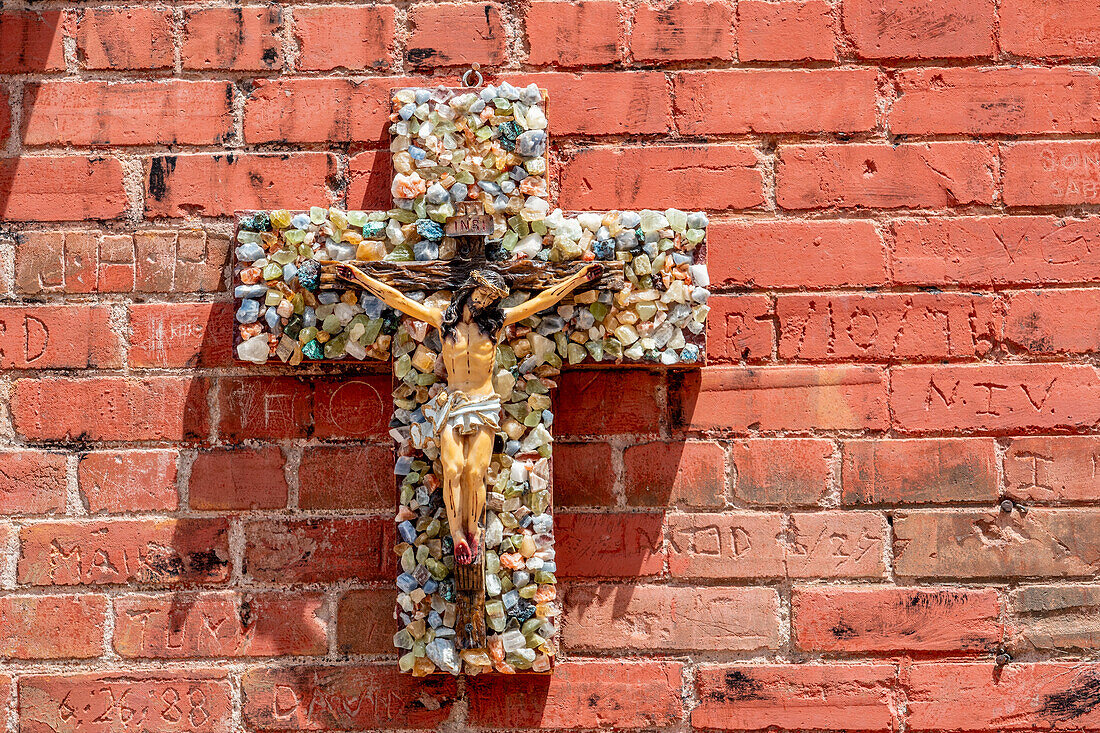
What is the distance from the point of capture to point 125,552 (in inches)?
60.2

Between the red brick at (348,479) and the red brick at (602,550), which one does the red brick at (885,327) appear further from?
the red brick at (348,479)

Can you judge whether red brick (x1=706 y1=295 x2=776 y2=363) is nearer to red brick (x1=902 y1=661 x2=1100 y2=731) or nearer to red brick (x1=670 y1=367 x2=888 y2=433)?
red brick (x1=670 y1=367 x2=888 y2=433)

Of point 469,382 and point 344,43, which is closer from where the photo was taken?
point 469,382

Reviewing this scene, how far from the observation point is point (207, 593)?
1524 mm

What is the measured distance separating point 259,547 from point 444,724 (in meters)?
0.41

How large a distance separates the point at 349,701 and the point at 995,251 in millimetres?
1266

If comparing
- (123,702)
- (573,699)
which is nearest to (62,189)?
(123,702)

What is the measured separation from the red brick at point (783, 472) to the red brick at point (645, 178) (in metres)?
0.41

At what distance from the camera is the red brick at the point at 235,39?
157 centimetres

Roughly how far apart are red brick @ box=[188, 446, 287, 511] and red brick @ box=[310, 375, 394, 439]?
92 millimetres

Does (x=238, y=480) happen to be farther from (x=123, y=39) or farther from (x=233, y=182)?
(x=123, y=39)

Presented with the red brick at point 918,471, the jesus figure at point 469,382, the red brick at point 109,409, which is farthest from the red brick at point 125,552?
the red brick at point 918,471

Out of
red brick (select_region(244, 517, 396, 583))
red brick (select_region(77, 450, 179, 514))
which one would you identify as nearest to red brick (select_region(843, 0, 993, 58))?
red brick (select_region(244, 517, 396, 583))

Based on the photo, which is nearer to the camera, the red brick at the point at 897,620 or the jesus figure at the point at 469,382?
the jesus figure at the point at 469,382
